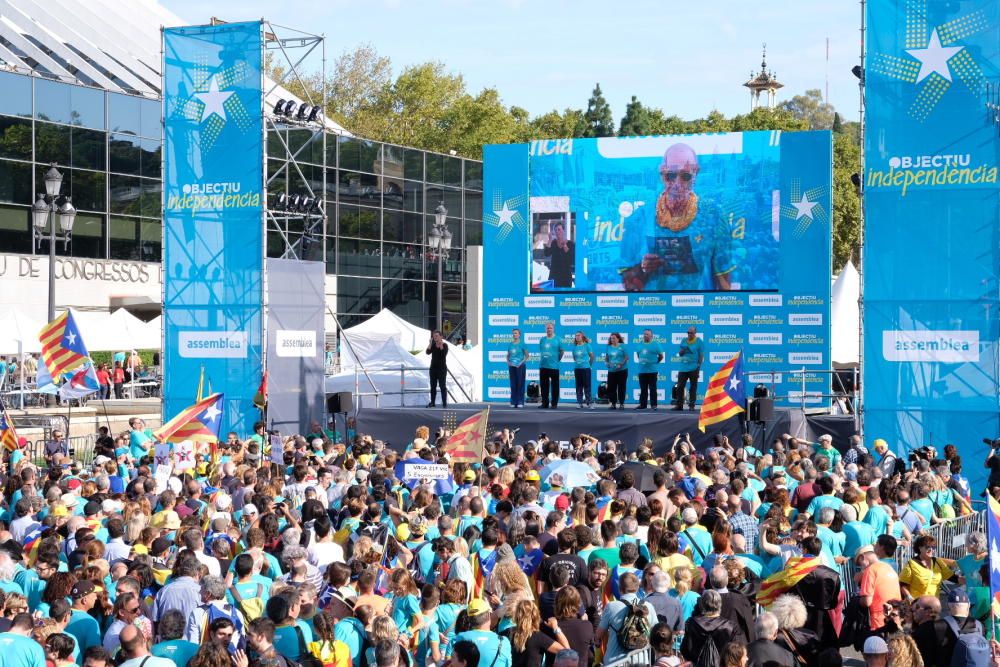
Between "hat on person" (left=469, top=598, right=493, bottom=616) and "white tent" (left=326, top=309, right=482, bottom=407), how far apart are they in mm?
22025

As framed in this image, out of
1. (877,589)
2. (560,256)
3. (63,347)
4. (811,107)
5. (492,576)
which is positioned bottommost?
(877,589)

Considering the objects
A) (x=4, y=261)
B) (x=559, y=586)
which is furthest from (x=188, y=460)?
(x=4, y=261)

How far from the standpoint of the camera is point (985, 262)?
20562 millimetres

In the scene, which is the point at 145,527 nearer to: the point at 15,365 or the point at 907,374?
the point at 907,374

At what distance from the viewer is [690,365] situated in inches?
942

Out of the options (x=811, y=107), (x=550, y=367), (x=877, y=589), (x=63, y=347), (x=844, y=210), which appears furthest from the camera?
(x=811, y=107)

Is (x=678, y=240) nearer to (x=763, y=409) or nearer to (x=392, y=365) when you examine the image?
(x=763, y=409)

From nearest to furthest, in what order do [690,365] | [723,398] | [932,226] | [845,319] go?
[723,398], [932,226], [690,365], [845,319]

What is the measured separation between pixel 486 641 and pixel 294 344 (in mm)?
18698

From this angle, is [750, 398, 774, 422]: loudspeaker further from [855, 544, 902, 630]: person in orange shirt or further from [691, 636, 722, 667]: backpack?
[691, 636, 722, 667]: backpack

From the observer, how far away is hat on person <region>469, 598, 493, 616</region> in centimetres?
808

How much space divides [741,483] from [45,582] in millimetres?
5910

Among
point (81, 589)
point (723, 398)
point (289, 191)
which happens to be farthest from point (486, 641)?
point (289, 191)

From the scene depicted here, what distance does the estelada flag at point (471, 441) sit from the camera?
15.2 m
